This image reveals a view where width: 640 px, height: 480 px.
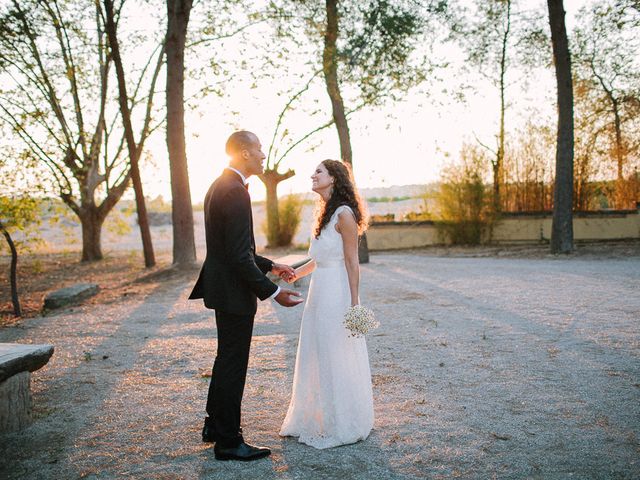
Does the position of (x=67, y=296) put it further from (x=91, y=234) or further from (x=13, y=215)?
(x=91, y=234)

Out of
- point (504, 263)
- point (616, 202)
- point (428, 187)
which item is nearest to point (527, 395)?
point (504, 263)

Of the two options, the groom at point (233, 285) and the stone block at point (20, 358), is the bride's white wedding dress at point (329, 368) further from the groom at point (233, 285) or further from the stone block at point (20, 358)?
the stone block at point (20, 358)

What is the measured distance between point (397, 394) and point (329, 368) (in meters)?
1.18

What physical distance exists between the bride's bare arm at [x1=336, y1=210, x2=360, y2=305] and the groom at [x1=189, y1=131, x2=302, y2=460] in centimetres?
45

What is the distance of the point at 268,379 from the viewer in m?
5.44

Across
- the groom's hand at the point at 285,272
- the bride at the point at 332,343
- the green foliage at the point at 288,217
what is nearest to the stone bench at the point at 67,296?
the groom's hand at the point at 285,272

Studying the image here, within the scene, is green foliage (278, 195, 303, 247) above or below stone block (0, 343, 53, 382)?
above

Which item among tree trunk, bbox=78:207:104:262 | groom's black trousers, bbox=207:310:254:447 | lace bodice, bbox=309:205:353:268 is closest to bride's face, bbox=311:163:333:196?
lace bodice, bbox=309:205:353:268

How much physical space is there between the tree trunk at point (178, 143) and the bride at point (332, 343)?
10978 mm

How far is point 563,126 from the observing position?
16078 millimetres

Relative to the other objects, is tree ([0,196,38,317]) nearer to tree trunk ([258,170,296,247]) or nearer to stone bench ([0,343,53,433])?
stone bench ([0,343,53,433])

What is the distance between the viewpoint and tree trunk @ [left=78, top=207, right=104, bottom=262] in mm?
21422

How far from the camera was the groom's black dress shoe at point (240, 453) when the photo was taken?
12.0 ft

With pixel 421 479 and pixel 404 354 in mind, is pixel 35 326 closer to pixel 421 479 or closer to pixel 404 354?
pixel 404 354
